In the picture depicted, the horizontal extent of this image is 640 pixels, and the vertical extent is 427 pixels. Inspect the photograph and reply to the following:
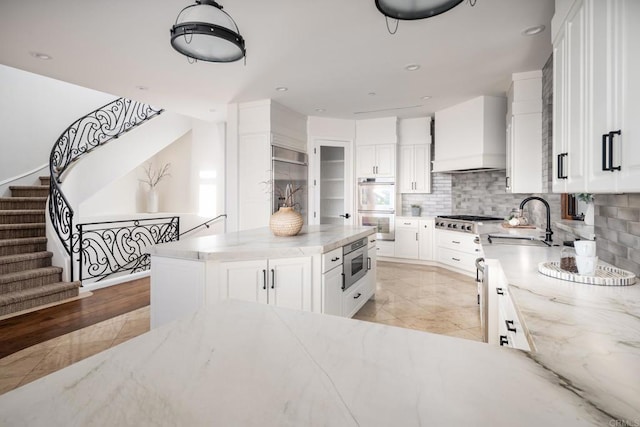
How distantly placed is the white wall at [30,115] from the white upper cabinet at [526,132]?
23.0 ft

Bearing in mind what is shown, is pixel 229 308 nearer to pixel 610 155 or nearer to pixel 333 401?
pixel 333 401

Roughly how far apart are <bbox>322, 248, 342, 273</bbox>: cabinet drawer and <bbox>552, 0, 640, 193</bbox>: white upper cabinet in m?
1.54

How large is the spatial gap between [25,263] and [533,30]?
5.94 metres

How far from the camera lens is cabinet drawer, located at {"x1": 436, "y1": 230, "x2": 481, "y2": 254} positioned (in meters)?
4.86

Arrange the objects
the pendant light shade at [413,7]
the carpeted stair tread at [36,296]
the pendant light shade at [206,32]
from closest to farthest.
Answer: the pendant light shade at [413,7] → the pendant light shade at [206,32] → the carpeted stair tread at [36,296]

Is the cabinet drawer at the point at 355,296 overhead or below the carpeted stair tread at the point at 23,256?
below

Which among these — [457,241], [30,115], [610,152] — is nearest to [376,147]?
[457,241]

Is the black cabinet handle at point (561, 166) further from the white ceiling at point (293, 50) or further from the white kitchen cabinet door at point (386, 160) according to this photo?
the white kitchen cabinet door at point (386, 160)

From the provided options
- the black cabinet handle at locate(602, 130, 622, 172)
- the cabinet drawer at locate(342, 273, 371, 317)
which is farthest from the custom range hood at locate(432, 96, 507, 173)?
the black cabinet handle at locate(602, 130, 622, 172)

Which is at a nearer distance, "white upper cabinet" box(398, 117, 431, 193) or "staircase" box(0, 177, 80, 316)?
"staircase" box(0, 177, 80, 316)

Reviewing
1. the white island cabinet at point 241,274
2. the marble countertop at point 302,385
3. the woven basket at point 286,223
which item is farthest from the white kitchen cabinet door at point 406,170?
the marble countertop at point 302,385

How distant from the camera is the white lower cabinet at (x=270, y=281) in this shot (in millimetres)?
2258

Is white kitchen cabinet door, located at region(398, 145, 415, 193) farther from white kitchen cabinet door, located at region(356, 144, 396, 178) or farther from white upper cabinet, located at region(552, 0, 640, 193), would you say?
white upper cabinet, located at region(552, 0, 640, 193)

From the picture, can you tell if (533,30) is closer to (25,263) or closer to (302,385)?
(302,385)
